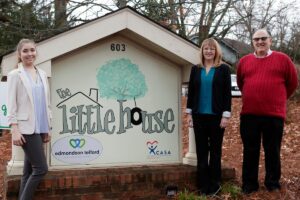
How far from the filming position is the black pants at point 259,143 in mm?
5621

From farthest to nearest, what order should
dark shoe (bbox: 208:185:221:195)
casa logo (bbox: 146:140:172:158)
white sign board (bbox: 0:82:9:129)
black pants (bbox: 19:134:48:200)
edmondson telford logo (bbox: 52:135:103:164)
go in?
white sign board (bbox: 0:82:9:129), casa logo (bbox: 146:140:172:158), edmondson telford logo (bbox: 52:135:103:164), dark shoe (bbox: 208:185:221:195), black pants (bbox: 19:134:48:200)

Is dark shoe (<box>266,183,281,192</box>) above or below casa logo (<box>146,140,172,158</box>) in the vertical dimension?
below

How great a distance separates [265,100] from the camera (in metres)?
5.53

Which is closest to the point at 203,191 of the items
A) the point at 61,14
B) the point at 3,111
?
the point at 3,111

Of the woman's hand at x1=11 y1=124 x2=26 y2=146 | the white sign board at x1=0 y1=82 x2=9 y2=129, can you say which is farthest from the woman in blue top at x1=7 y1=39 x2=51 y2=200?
the white sign board at x1=0 y1=82 x2=9 y2=129

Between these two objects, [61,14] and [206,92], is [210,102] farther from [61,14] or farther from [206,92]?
[61,14]

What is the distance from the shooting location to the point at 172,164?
21.3 feet

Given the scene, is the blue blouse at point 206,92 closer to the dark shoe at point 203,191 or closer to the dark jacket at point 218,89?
the dark jacket at point 218,89

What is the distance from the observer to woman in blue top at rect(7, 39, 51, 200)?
473 cm

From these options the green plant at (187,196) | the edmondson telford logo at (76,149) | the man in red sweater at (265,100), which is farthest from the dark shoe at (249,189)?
the edmondson telford logo at (76,149)

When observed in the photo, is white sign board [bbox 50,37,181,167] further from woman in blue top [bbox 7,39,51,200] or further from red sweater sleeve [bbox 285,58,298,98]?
red sweater sleeve [bbox 285,58,298,98]

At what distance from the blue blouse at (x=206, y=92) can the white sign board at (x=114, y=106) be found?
0.97m

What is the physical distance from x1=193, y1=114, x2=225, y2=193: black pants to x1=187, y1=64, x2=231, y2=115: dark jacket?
125 mm

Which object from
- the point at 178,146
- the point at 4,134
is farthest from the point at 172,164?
the point at 4,134
